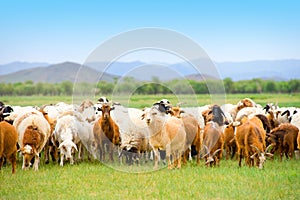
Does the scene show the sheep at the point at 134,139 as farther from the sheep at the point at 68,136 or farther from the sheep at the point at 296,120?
the sheep at the point at 296,120

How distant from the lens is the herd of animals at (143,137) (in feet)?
39.1

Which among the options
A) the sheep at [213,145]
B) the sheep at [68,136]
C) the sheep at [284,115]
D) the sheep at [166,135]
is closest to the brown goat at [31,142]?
the sheep at [68,136]

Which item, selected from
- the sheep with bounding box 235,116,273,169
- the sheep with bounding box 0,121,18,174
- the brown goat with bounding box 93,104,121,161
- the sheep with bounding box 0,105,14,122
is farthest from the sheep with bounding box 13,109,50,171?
the sheep with bounding box 235,116,273,169

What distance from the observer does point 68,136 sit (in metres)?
13.0

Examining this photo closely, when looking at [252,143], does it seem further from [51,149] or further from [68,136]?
[51,149]

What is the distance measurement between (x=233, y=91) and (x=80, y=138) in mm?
46660

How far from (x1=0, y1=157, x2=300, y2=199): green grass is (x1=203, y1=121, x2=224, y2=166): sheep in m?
0.27

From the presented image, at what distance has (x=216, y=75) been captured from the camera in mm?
13320

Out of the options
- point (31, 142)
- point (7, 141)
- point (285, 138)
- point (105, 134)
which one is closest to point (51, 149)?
point (105, 134)

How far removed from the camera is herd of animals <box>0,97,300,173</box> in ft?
39.1

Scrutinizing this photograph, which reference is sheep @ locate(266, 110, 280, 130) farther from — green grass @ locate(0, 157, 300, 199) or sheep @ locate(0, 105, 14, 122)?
sheep @ locate(0, 105, 14, 122)

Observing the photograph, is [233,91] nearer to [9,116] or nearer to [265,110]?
[265,110]

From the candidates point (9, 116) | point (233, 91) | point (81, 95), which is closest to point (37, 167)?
point (9, 116)

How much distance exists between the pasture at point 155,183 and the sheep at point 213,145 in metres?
0.22
